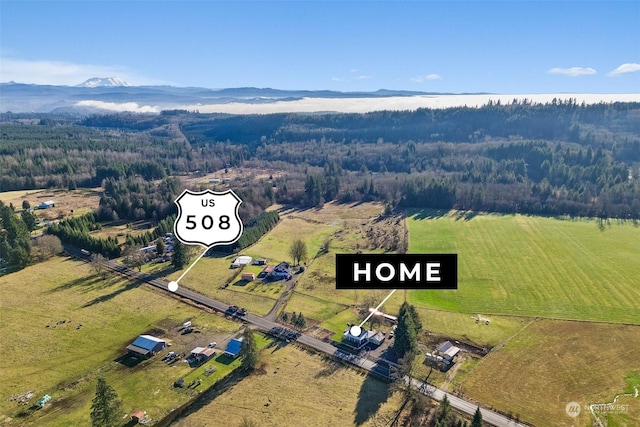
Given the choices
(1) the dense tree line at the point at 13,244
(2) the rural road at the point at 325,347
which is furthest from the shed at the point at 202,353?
(1) the dense tree line at the point at 13,244

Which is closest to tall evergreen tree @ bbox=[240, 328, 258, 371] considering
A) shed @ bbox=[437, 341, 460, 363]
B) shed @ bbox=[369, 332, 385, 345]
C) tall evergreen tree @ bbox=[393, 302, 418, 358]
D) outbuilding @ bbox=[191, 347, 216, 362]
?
outbuilding @ bbox=[191, 347, 216, 362]

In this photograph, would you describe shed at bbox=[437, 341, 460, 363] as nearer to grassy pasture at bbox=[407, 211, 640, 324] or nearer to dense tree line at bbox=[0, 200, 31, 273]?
grassy pasture at bbox=[407, 211, 640, 324]

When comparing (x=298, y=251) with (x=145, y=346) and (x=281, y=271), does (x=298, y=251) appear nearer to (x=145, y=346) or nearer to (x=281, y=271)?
(x=281, y=271)

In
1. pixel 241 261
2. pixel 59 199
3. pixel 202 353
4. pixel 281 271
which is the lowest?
pixel 202 353

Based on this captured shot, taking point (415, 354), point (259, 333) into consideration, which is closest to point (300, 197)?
point (259, 333)

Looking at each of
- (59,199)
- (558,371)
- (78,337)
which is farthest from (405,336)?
(59,199)

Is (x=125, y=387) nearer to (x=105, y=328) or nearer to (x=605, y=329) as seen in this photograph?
(x=105, y=328)
